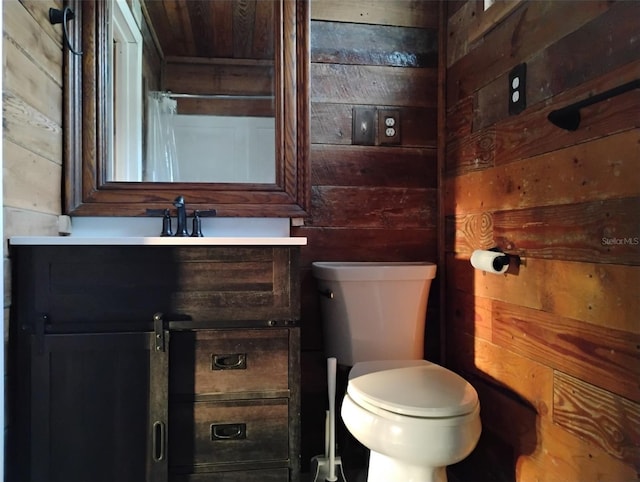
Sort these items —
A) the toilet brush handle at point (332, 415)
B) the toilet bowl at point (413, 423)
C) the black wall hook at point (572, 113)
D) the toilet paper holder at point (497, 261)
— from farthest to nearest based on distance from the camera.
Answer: the toilet brush handle at point (332, 415) → the toilet paper holder at point (497, 261) → the toilet bowl at point (413, 423) → the black wall hook at point (572, 113)

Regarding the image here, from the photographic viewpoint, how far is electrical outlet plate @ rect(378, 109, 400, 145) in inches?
67.8

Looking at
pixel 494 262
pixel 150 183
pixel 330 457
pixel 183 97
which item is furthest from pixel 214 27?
pixel 330 457

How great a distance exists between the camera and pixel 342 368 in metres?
1.54

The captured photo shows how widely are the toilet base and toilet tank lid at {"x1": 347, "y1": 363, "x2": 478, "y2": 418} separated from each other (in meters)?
0.17

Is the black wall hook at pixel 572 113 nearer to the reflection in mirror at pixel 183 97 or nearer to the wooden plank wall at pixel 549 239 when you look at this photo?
the wooden plank wall at pixel 549 239

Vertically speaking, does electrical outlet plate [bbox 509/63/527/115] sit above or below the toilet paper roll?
above

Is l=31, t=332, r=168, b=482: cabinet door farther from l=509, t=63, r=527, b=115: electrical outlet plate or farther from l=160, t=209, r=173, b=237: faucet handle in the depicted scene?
l=509, t=63, r=527, b=115: electrical outlet plate

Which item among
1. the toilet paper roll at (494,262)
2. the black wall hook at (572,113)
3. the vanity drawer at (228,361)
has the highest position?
the black wall hook at (572,113)

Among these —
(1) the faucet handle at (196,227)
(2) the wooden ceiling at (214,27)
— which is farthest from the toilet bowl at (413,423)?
(2) the wooden ceiling at (214,27)

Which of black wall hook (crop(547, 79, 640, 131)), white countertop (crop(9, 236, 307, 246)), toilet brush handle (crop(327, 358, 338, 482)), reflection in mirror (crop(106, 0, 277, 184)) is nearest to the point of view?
black wall hook (crop(547, 79, 640, 131))

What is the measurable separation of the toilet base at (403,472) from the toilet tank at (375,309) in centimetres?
40

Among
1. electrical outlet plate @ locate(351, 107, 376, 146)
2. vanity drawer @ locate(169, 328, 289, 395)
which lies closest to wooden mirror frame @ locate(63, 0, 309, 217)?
electrical outlet plate @ locate(351, 107, 376, 146)

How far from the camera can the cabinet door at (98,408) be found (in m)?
1.15

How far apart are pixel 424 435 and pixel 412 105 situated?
1.26m
